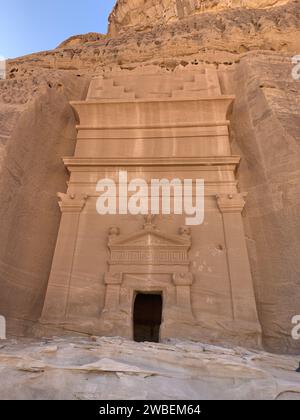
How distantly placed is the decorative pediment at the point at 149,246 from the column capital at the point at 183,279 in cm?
30

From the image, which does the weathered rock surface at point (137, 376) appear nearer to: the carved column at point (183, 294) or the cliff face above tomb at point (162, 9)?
the carved column at point (183, 294)

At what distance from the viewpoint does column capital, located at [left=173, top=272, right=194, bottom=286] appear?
709cm

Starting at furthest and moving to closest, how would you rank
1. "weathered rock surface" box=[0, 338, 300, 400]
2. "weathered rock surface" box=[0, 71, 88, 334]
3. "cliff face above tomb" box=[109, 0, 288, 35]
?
"cliff face above tomb" box=[109, 0, 288, 35]
"weathered rock surface" box=[0, 71, 88, 334]
"weathered rock surface" box=[0, 338, 300, 400]

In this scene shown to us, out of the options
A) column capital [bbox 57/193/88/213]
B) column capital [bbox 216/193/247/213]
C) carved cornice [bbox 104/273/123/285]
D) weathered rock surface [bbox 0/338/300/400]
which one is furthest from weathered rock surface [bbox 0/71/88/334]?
column capital [bbox 216/193/247/213]

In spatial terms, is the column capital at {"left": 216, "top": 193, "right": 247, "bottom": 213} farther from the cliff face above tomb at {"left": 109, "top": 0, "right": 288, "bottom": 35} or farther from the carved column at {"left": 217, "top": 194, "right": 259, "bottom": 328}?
the cliff face above tomb at {"left": 109, "top": 0, "right": 288, "bottom": 35}

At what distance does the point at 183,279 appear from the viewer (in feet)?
23.4

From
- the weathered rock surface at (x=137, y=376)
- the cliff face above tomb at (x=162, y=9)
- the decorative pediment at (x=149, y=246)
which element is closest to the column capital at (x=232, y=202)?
the decorative pediment at (x=149, y=246)

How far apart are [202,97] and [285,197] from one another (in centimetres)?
390

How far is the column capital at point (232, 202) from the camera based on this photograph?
8.05 metres

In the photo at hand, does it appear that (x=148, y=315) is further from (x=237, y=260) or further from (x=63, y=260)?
(x=237, y=260)

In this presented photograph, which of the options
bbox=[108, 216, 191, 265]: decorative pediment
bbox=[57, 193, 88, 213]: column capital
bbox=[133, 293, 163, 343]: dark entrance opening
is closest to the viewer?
bbox=[108, 216, 191, 265]: decorative pediment

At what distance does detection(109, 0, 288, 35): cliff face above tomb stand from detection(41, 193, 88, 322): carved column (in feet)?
53.7

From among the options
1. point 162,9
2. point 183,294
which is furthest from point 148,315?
point 162,9

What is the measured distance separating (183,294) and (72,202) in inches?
148
